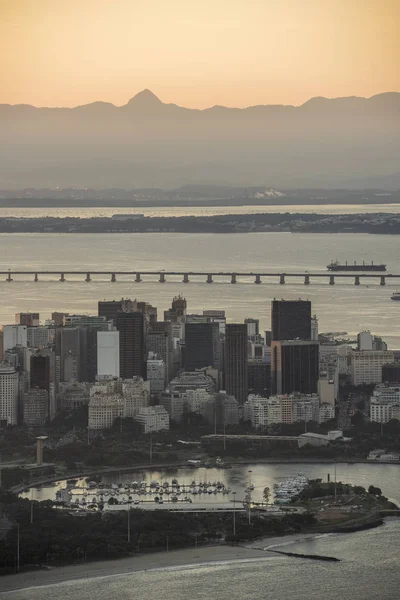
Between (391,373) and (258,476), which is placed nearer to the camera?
(258,476)

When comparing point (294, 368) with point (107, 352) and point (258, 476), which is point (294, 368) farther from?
point (258, 476)

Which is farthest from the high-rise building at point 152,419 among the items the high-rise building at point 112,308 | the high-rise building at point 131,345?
the high-rise building at point 112,308

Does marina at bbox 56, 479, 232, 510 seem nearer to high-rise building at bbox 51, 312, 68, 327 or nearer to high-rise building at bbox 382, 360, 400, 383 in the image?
high-rise building at bbox 382, 360, 400, 383

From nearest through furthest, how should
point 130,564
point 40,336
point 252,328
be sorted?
point 130,564 → point 40,336 → point 252,328

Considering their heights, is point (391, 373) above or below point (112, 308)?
below

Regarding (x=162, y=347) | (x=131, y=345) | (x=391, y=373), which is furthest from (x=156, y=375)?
(x=391, y=373)

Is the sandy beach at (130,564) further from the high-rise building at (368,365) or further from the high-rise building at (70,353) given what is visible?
the high-rise building at (368,365)

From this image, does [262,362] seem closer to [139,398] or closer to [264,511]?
[139,398]
